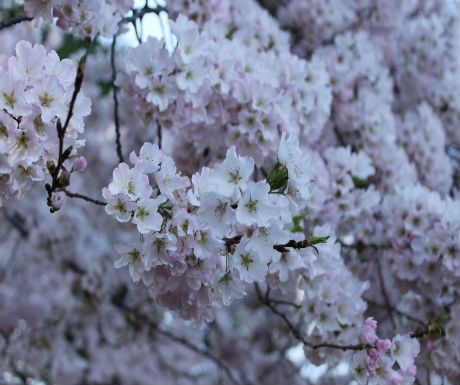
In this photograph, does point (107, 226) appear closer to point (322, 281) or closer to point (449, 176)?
point (449, 176)

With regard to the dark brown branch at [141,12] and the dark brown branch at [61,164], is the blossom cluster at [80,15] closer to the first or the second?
the dark brown branch at [141,12]

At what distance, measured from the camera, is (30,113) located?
1492 mm

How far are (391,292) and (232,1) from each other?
1.64 metres

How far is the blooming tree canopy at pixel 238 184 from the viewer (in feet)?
5.08

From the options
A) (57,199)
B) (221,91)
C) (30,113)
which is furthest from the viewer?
(221,91)

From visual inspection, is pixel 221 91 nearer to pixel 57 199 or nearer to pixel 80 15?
pixel 80 15

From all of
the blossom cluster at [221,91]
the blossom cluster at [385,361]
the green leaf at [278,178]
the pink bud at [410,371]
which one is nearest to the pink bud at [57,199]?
the green leaf at [278,178]

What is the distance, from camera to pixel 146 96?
2.26 meters

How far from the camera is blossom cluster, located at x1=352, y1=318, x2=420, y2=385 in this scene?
187 centimetres

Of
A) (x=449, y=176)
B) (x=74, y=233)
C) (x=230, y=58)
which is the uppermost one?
(x=230, y=58)

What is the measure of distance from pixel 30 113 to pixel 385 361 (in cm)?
120

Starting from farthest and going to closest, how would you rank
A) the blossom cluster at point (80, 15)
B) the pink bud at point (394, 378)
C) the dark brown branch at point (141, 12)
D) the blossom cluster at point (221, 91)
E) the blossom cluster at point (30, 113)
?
1. the dark brown branch at point (141, 12)
2. the blossom cluster at point (221, 91)
3. the blossom cluster at point (80, 15)
4. the pink bud at point (394, 378)
5. the blossom cluster at point (30, 113)

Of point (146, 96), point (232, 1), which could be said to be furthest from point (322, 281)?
point (232, 1)

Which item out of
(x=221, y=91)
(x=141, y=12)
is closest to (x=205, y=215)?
(x=221, y=91)
